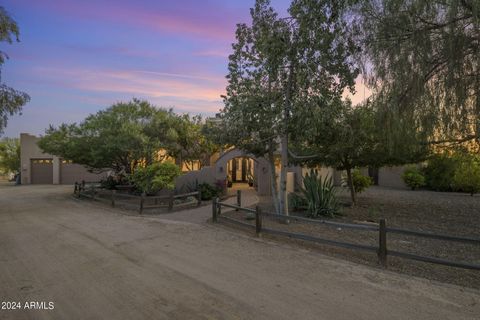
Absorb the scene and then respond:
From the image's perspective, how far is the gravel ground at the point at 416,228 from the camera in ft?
19.5

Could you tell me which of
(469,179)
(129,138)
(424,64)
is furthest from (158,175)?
(469,179)

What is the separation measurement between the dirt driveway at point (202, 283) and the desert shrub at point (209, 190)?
7.56m

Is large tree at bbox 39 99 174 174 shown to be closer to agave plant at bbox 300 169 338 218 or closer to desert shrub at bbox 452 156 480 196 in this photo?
agave plant at bbox 300 169 338 218

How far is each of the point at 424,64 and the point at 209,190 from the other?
11.4 meters

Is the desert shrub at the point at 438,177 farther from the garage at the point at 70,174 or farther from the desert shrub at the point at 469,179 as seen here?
the garage at the point at 70,174

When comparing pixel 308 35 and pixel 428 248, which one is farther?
pixel 308 35

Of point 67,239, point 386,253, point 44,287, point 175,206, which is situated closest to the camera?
point 44,287

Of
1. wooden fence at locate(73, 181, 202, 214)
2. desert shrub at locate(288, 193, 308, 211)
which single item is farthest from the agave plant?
wooden fence at locate(73, 181, 202, 214)

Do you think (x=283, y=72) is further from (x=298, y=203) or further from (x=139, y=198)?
(x=139, y=198)

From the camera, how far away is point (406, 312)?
4191 mm

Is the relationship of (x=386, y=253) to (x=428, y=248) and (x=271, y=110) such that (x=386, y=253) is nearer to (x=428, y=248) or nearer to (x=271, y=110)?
(x=428, y=248)

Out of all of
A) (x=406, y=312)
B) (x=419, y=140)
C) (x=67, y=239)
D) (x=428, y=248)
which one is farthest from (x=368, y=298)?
(x=67, y=239)

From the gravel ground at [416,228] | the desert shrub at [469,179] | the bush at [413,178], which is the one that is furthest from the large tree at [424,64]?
the bush at [413,178]

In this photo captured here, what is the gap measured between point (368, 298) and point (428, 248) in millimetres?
3929
